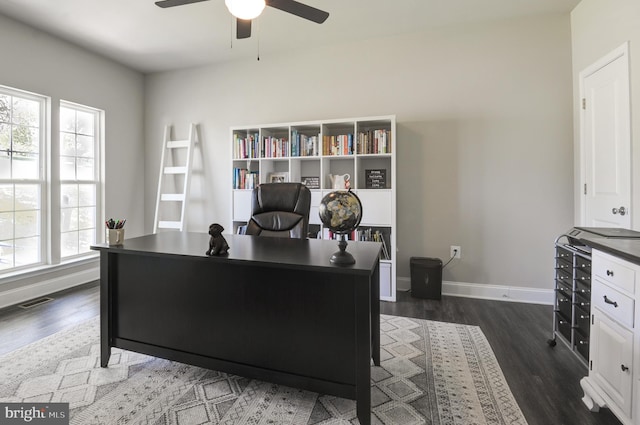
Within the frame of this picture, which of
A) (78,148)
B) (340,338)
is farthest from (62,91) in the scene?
(340,338)

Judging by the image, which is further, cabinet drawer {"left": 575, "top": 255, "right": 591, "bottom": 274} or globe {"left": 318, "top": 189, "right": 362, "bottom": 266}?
cabinet drawer {"left": 575, "top": 255, "right": 591, "bottom": 274}

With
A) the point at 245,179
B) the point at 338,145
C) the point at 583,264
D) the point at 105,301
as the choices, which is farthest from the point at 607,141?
the point at 105,301

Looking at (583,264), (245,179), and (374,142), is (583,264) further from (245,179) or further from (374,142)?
(245,179)

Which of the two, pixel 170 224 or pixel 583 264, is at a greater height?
pixel 170 224

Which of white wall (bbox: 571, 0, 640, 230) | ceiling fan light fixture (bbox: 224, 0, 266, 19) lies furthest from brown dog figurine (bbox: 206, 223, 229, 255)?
white wall (bbox: 571, 0, 640, 230)

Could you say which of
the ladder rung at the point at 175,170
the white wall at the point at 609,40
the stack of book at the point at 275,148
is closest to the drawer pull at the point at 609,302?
the white wall at the point at 609,40

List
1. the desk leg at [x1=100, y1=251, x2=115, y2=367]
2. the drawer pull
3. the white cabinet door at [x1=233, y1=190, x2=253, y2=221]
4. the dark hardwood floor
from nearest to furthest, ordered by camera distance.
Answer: the drawer pull
the dark hardwood floor
the desk leg at [x1=100, y1=251, x2=115, y2=367]
the white cabinet door at [x1=233, y1=190, x2=253, y2=221]

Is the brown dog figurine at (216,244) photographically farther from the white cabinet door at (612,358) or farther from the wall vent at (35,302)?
the wall vent at (35,302)

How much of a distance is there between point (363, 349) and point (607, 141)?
8.56 ft

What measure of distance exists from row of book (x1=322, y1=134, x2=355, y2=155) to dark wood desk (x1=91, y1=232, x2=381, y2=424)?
1573mm

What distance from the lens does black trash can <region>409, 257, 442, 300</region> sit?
3.08 meters

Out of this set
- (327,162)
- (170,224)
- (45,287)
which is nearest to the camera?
(45,287)

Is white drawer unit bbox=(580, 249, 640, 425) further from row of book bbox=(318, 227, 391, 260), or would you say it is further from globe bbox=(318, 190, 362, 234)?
row of book bbox=(318, 227, 391, 260)

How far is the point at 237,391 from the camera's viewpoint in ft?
5.48
